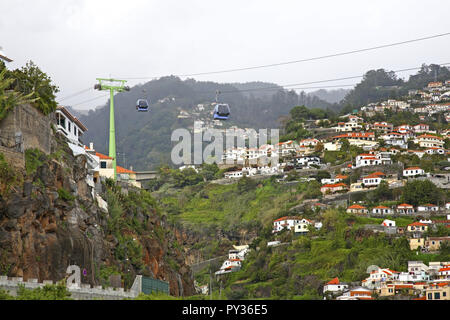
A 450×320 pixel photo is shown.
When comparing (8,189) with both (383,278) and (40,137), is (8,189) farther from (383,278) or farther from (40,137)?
(383,278)

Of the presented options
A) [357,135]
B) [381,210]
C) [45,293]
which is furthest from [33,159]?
[357,135]

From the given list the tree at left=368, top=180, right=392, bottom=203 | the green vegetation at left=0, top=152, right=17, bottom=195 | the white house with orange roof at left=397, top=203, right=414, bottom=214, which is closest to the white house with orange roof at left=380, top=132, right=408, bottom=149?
the tree at left=368, top=180, right=392, bottom=203

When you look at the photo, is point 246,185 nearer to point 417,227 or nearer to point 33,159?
point 417,227

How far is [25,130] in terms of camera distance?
3819 cm

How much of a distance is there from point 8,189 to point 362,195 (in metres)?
70.2

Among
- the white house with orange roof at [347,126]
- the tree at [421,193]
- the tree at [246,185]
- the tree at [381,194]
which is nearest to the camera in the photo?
the tree at [421,193]

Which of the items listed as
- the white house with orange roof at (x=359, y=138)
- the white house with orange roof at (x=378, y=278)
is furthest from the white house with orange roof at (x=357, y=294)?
the white house with orange roof at (x=359, y=138)

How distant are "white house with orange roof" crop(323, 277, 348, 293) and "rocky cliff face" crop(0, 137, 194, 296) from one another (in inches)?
946

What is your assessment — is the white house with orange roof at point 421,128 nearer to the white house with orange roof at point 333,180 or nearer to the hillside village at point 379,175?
the hillside village at point 379,175

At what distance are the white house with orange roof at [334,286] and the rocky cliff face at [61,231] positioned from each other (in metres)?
24.0

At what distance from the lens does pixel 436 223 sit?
88438 mm

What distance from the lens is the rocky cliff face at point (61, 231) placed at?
1344 inches

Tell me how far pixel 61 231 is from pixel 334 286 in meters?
40.6
